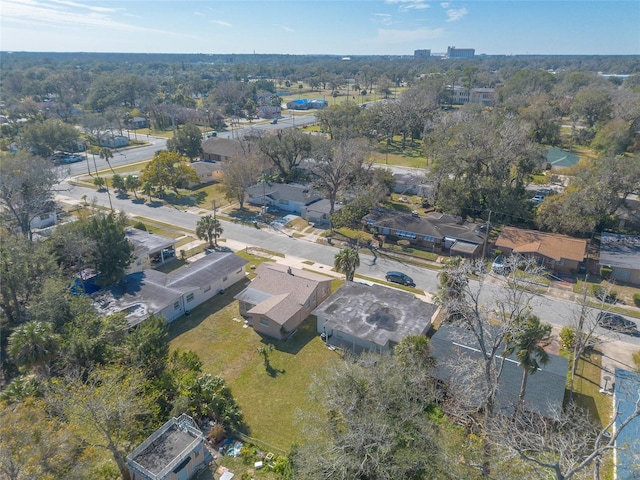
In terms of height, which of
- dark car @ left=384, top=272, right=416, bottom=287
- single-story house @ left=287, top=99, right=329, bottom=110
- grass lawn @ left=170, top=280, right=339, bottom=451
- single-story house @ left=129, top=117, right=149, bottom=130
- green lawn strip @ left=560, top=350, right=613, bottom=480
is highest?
single-story house @ left=287, top=99, right=329, bottom=110

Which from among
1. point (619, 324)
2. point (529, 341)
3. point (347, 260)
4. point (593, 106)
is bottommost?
Answer: point (619, 324)

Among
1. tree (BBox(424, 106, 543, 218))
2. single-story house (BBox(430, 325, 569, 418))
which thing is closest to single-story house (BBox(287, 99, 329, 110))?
tree (BBox(424, 106, 543, 218))

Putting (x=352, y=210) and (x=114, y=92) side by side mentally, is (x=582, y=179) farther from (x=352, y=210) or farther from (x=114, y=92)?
(x=114, y=92)

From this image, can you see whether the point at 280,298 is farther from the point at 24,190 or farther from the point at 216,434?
the point at 24,190

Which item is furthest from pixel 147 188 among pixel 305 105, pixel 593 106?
pixel 593 106

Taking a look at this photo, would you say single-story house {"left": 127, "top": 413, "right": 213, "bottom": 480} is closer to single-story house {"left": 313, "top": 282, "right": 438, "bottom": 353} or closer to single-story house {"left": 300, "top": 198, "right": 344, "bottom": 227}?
single-story house {"left": 313, "top": 282, "right": 438, "bottom": 353}

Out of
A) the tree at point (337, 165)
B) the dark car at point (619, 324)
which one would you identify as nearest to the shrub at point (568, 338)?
the dark car at point (619, 324)

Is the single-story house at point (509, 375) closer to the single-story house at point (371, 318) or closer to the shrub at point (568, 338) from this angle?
the single-story house at point (371, 318)
